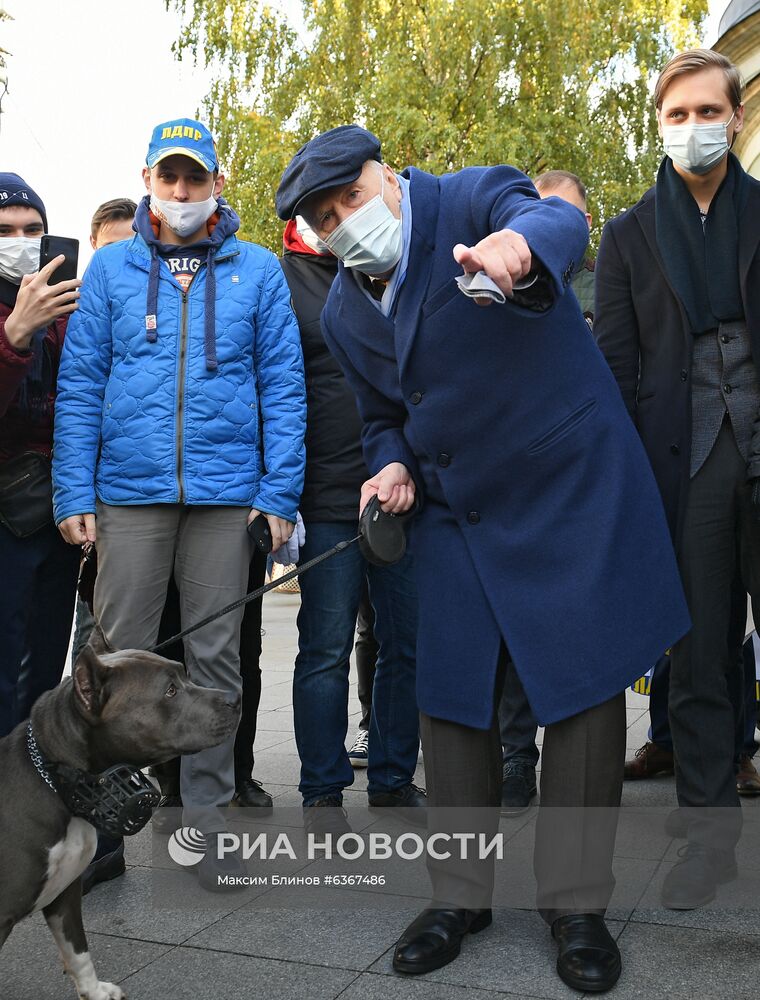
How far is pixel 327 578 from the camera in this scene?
4.22 m

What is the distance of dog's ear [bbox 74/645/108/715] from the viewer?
2975 millimetres

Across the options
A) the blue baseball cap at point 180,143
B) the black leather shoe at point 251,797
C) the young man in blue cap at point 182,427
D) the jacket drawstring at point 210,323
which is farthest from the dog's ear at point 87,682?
the blue baseball cap at point 180,143

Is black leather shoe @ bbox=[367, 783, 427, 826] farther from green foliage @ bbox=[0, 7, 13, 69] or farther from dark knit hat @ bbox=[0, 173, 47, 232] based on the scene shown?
green foliage @ bbox=[0, 7, 13, 69]

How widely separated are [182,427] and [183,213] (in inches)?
30.1

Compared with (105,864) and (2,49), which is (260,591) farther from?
(2,49)

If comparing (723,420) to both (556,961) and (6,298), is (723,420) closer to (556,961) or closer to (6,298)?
(556,961)

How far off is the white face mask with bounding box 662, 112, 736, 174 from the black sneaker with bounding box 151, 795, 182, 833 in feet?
9.27

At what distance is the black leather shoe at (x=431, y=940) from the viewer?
303 cm

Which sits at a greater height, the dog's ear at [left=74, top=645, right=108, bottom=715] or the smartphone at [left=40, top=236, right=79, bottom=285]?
the smartphone at [left=40, top=236, right=79, bottom=285]

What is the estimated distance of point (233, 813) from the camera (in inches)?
180

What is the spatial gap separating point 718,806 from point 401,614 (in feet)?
4.89

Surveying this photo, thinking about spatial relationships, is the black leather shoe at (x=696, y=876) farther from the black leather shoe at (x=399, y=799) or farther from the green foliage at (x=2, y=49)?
the green foliage at (x=2, y=49)

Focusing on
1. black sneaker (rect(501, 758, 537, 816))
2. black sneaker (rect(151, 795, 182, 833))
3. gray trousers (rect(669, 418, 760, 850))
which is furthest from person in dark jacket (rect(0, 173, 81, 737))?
gray trousers (rect(669, 418, 760, 850))

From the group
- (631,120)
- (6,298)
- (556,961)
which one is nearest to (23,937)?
(556,961)
